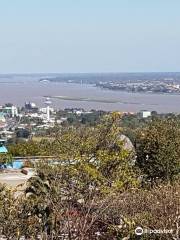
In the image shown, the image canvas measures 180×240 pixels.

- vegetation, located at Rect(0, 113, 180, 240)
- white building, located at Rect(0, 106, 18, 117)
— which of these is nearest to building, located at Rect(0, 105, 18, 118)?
white building, located at Rect(0, 106, 18, 117)

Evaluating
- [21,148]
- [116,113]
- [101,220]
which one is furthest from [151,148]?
[21,148]

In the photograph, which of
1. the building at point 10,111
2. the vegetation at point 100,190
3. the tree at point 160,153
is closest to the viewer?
the vegetation at point 100,190

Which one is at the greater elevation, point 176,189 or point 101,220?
point 176,189

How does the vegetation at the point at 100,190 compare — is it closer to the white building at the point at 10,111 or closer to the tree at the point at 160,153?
the tree at the point at 160,153

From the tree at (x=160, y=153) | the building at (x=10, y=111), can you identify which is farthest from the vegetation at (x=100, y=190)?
the building at (x=10, y=111)

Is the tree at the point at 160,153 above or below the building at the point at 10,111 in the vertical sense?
above

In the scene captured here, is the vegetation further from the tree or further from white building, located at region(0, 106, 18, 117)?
white building, located at region(0, 106, 18, 117)

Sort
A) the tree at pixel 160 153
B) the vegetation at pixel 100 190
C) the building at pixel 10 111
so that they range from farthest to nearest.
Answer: the building at pixel 10 111
the tree at pixel 160 153
the vegetation at pixel 100 190

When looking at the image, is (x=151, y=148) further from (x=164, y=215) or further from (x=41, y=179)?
(x=164, y=215)
